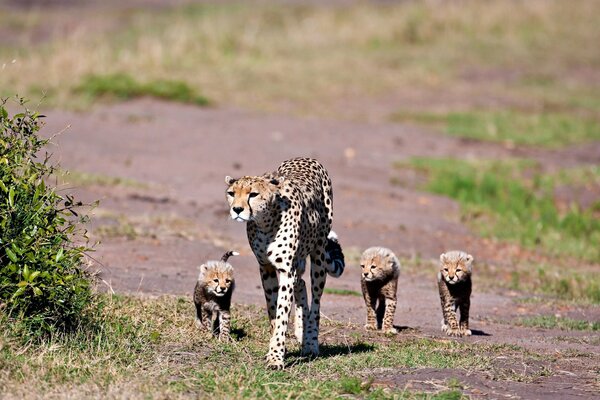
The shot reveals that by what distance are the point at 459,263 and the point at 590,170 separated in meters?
10.0

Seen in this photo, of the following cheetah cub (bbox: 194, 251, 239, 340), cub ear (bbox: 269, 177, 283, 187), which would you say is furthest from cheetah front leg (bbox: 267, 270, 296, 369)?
cheetah cub (bbox: 194, 251, 239, 340)

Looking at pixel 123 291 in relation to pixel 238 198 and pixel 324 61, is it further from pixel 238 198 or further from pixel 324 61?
pixel 324 61

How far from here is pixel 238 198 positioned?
25.6ft

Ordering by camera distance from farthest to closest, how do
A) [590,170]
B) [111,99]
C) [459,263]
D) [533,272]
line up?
[111,99] → [590,170] → [533,272] → [459,263]

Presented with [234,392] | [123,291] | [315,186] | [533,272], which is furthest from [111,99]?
[234,392]

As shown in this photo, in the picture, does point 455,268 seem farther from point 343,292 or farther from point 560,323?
point 343,292

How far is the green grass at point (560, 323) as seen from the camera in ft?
Answer: 36.5

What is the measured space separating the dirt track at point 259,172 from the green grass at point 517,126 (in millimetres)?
652

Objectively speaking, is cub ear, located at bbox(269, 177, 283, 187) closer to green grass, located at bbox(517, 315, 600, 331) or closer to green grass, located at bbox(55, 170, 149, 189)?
green grass, located at bbox(517, 315, 600, 331)

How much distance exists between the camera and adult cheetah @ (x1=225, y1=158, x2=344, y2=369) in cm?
794

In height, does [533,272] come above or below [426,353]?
above

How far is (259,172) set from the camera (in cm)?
1744

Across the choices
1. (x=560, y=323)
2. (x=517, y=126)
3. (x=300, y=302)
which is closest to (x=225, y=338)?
(x=300, y=302)

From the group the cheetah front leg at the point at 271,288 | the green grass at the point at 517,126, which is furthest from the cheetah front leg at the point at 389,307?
the green grass at the point at 517,126
